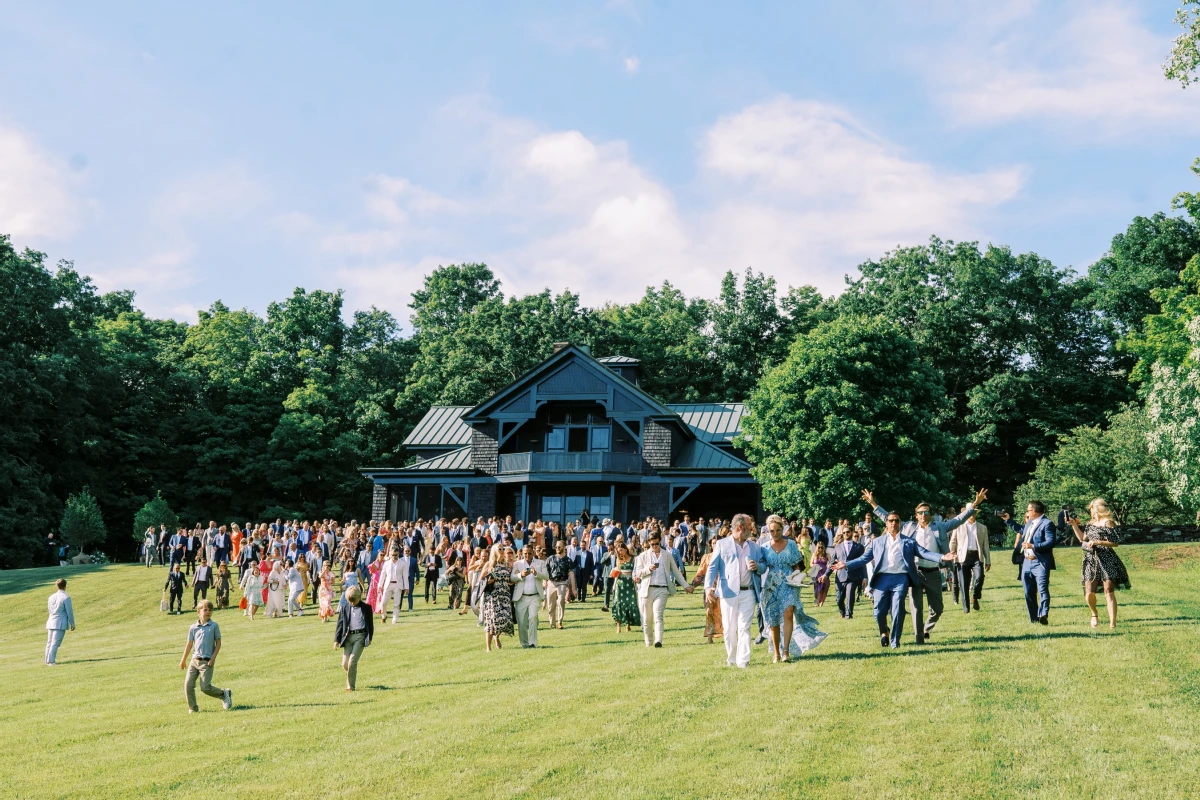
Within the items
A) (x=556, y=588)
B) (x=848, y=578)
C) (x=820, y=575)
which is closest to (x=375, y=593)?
(x=556, y=588)

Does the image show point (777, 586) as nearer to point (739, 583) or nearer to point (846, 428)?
point (739, 583)

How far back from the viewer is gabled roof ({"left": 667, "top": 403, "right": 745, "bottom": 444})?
43.8 meters

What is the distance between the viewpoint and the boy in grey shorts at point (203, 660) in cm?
1345

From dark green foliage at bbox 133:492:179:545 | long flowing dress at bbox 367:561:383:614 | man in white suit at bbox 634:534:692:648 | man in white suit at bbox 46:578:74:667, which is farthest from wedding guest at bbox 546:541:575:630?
dark green foliage at bbox 133:492:179:545

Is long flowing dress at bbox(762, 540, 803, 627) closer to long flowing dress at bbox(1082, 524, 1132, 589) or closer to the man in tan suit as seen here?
long flowing dress at bbox(1082, 524, 1132, 589)

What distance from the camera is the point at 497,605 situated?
17484 mm

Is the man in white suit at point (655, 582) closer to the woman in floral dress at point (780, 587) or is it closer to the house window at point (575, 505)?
the woman in floral dress at point (780, 587)

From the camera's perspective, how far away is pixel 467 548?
84.1ft

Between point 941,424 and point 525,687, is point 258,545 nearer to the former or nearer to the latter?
point 525,687

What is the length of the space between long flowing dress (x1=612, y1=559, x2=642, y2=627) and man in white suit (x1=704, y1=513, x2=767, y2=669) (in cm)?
535

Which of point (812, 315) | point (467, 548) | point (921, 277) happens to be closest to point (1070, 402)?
point (921, 277)

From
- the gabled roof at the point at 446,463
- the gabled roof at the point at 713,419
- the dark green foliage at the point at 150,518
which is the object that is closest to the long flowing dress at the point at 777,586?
the gabled roof at the point at 713,419

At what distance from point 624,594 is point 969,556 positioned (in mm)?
5837

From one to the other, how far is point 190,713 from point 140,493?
149 feet
